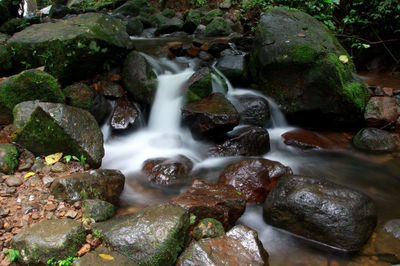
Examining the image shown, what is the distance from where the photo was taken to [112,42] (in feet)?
19.0

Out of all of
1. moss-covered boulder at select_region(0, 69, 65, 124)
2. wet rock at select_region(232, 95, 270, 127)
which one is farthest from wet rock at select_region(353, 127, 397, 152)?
moss-covered boulder at select_region(0, 69, 65, 124)

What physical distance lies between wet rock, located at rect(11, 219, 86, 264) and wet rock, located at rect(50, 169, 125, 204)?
1.80 feet

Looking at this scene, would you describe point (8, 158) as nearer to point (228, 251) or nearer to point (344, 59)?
point (228, 251)

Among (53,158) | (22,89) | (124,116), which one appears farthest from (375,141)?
(22,89)

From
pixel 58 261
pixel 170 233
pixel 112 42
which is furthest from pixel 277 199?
pixel 112 42

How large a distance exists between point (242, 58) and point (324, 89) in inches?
85.6

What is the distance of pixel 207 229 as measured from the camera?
Answer: 2.89m

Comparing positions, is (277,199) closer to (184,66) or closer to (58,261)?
→ (58,261)

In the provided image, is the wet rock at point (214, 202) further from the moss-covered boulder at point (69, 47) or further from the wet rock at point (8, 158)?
the moss-covered boulder at point (69, 47)

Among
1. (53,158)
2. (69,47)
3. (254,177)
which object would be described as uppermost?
(69,47)

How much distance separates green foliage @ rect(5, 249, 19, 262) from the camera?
2406mm

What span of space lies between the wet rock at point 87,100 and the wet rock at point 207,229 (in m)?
3.40

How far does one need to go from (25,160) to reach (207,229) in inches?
103

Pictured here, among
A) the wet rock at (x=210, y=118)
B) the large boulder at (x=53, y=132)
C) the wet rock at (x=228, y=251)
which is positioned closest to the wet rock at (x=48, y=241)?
the wet rock at (x=228, y=251)
